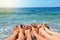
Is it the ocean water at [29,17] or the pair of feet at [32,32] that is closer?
the pair of feet at [32,32]

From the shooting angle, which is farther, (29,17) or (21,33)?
(29,17)

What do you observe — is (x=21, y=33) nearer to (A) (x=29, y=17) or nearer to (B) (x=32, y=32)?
(B) (x=32, y=32)

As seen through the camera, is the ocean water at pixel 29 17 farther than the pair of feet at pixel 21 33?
Yes

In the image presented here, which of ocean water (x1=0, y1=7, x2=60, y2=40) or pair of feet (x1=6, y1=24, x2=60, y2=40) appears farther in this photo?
ocean water (x1=0, y1=7, x2=60, y2=40)

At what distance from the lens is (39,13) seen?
1402mm

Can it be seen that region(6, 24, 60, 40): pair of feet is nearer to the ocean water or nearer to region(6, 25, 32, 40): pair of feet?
region(6, 25, 32, 40): pair of feet

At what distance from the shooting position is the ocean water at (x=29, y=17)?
1.27 metres

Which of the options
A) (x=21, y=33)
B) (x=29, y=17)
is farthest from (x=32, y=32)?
(x=29, y=17)

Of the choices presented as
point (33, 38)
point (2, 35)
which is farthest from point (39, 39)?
point (2, 35)

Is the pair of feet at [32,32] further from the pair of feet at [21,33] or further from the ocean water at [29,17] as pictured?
the ocean water at [29,17]

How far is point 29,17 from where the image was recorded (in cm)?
135

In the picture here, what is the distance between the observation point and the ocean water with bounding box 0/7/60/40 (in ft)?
4.16

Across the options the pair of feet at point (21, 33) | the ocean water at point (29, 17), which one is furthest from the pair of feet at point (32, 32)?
the ocean water at point (29, 17)

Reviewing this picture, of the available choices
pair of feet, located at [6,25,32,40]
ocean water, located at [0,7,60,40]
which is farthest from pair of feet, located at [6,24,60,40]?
ocean water, located at [0,7,60,40]
